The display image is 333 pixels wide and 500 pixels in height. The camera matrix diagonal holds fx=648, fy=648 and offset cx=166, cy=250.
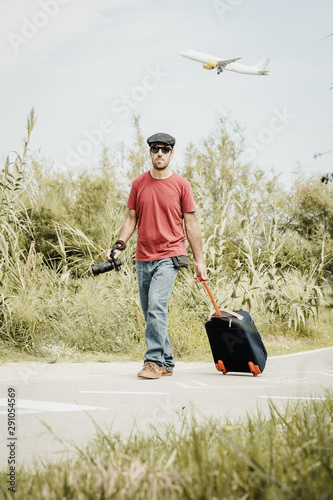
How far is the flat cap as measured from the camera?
6.53m

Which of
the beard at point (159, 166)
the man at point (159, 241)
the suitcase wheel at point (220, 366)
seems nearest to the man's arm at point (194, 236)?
the man at point (159, 241)

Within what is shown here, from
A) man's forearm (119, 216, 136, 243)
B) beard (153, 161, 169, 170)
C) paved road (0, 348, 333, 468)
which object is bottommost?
paved road (0, 348, 333, 468)

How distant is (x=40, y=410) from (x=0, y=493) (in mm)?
2331

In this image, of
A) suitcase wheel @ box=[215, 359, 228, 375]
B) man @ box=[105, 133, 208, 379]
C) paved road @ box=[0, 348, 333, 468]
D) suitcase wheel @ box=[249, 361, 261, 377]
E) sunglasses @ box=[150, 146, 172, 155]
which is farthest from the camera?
suitcase wheel @ box=[215, 359, 228, 375]

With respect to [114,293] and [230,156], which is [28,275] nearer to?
[114,293]

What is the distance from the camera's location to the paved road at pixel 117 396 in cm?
379

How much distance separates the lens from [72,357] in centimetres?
830

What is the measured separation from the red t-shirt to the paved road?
4.25 ft

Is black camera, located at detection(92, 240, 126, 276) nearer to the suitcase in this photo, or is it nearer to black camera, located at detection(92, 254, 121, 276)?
black camera, located at detection(92, 254, 121, 276)

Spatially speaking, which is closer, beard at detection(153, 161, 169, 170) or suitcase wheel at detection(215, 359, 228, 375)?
beard at detection(153, 161, 169, 170)

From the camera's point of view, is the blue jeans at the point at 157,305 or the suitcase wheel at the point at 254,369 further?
the suitcase wheel at the point at 254,369

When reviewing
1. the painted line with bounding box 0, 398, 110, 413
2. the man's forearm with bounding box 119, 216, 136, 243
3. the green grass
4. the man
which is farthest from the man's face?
the green grass

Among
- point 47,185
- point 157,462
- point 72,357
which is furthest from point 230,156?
point 157,462

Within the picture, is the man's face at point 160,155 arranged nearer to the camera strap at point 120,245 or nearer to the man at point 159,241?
the man at point 159,241
